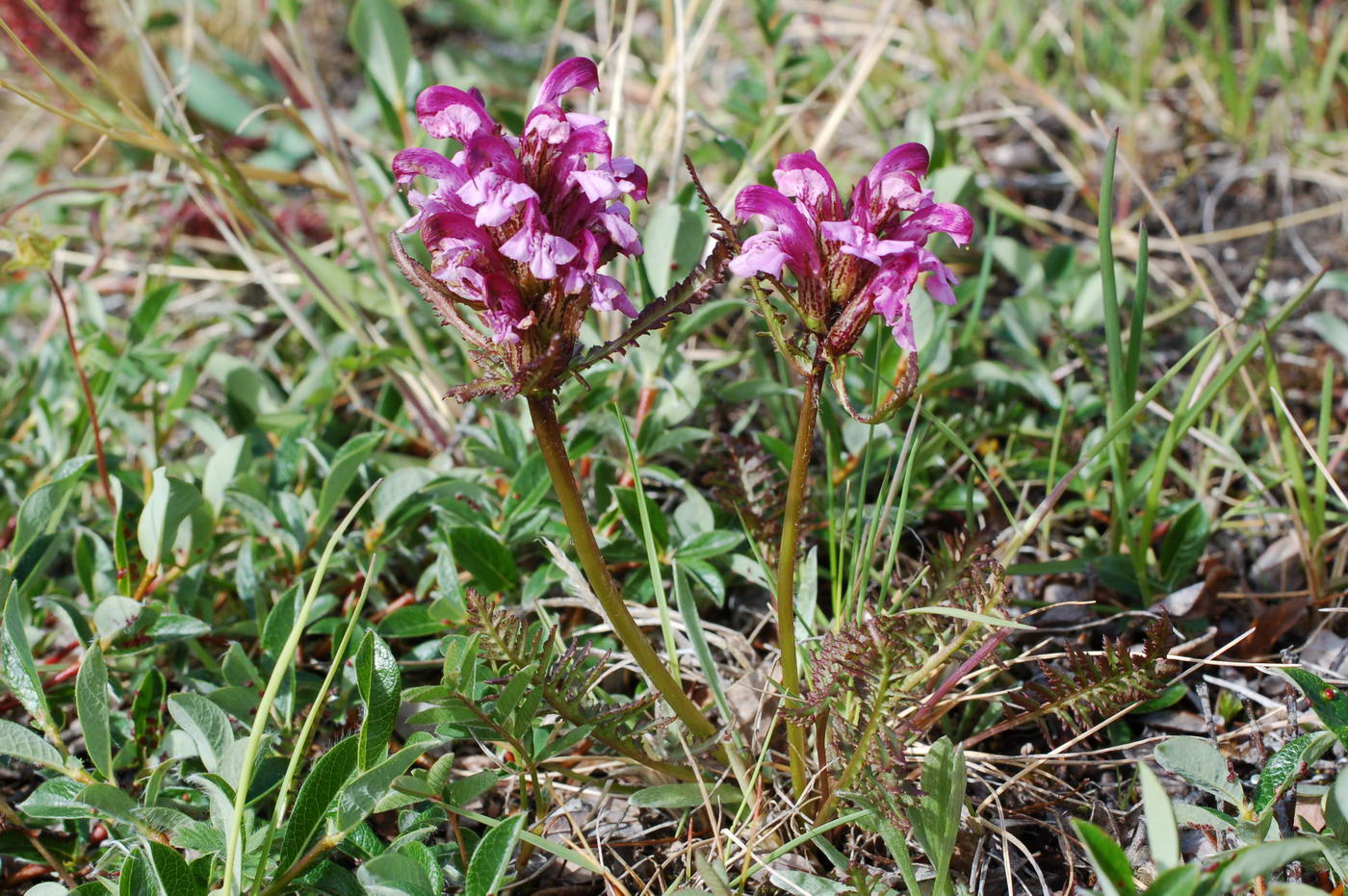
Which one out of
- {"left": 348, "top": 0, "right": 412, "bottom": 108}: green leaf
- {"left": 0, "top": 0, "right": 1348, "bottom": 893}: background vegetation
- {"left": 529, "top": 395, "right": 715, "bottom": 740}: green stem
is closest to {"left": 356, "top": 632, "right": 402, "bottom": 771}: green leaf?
{"left": 0, "top": 0, "right": 1348, "bottom": 893}: background vegetation

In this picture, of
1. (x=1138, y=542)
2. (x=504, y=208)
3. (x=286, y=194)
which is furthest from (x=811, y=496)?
(x=286, y=194)

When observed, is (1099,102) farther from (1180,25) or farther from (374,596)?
(374,596)

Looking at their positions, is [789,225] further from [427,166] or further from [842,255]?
[427,166]

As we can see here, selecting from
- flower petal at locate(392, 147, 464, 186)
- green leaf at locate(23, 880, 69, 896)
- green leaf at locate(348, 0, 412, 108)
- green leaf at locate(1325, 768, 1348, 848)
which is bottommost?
green leaf at locate(1325, 768, 1348, 848)

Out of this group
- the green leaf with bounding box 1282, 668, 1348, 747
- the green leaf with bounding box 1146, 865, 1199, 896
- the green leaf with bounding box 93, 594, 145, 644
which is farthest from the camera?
the green leaf with bounding box 93, 594, 145, 644

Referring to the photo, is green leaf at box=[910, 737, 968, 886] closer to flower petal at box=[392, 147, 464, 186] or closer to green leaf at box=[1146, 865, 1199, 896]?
green leaf at box=[1146, 865, 1199, 896]

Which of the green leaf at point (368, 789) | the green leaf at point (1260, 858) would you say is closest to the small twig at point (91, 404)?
the green leaf at point (368, 789)
